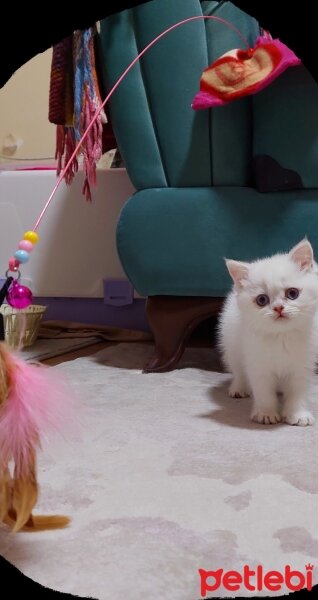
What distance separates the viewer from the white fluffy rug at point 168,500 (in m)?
0.63

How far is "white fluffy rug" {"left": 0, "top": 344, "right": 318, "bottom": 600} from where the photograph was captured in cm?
63

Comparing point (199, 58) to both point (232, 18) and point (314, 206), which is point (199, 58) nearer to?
point (232, 18)

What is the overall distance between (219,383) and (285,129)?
689mm

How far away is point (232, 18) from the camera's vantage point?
1522 mm

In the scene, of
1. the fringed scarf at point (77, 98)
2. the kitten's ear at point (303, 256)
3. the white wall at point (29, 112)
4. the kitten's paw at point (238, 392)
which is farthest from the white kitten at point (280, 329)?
the white wall at point (29, 112)

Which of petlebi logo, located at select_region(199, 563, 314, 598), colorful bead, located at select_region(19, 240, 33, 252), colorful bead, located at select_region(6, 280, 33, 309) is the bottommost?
petlebi logo, located at select_region(199, 563, 314, 598)

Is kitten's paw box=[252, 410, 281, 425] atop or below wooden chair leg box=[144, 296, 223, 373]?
atop

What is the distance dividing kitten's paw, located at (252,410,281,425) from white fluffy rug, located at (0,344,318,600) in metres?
0.02

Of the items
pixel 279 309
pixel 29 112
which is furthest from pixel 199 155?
pixel 29 112

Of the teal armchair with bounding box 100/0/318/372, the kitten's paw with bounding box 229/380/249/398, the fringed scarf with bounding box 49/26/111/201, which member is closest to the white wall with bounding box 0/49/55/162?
the fringed scarf with bounding box 49/26/111/201

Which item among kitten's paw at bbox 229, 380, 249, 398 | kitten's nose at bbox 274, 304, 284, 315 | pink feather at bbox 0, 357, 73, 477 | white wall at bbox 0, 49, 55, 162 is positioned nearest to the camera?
pink feather at bbox 0, 357, 73, 477

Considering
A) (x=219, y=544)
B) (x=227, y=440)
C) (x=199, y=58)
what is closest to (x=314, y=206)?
(x=199, y=58)

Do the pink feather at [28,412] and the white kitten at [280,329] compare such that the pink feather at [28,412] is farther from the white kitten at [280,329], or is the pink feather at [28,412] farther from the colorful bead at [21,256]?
the white kitten at [280,329]

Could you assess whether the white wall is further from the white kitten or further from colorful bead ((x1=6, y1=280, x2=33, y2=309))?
colorful bead ((x1=6, y1=280, x2=33, y2=309))
